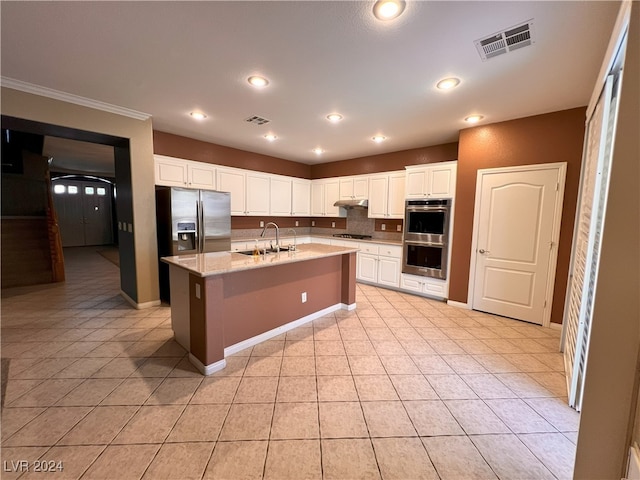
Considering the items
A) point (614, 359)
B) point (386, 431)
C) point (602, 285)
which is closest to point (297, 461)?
point (386, 431)

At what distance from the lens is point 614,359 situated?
3.63 ft

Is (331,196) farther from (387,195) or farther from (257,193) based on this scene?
(257,193)

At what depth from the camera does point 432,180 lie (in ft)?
13.9

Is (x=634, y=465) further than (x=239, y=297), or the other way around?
(x=239, y=297)

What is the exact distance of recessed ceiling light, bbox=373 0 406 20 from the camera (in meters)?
1.56

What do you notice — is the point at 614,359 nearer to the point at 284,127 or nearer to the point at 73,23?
the point at 73,23

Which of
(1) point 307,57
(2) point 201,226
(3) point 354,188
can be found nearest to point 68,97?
(2) point 201,226

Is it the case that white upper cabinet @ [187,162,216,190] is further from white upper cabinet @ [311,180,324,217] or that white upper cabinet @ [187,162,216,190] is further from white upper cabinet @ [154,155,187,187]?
white upper cabinet @ [311,180,324,217]

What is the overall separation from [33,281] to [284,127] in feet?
18.8

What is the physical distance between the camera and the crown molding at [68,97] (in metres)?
2.63

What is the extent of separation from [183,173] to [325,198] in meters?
3.01

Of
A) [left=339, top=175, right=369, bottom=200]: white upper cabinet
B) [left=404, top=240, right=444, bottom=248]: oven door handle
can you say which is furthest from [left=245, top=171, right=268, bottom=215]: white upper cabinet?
[left=404, top=240, right=444, bottom=248]: oven door handle

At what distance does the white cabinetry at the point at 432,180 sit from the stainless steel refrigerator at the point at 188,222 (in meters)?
3.19

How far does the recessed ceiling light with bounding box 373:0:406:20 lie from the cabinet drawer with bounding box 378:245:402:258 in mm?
3591
